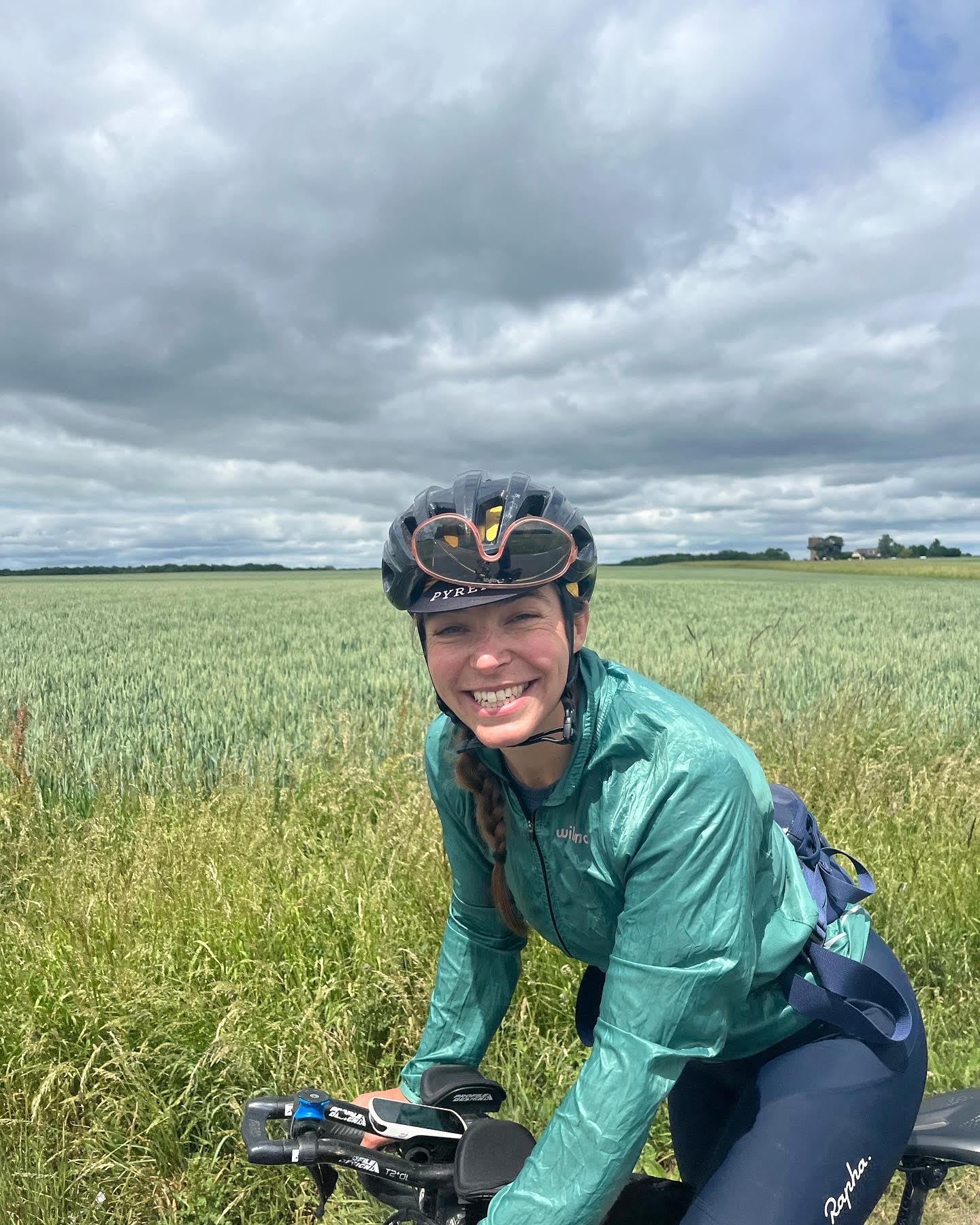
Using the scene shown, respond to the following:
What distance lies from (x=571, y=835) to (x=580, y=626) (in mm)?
478

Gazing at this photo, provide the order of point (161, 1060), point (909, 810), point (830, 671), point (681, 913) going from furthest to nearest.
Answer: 1. point (830, 671)
2. point (909, 810)
3. point (161, 1060)
4. point (681, 913)

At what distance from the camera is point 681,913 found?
4.68 feet

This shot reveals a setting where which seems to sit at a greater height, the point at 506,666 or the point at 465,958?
the point at 506,666

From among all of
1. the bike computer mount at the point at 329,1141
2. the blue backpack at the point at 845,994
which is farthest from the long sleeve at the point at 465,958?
the blue backpack at the point at 845,994

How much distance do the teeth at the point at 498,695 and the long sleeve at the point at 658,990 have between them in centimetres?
37

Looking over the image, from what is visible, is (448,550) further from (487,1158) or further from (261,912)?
(261,912)

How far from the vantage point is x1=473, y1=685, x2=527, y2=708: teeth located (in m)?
1.71

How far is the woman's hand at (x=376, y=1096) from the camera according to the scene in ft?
4.91

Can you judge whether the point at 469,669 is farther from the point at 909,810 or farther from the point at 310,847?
the point at 909,810

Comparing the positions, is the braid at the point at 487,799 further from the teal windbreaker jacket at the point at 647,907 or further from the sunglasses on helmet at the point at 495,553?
the sunglasses on helmet at the point at 495,553

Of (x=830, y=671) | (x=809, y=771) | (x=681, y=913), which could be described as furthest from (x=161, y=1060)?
(x=830, y=671)

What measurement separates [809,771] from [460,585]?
14.1 ft

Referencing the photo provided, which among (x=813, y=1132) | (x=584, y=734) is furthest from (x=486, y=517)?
(x=813, y=1132)

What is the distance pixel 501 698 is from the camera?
172 cm
